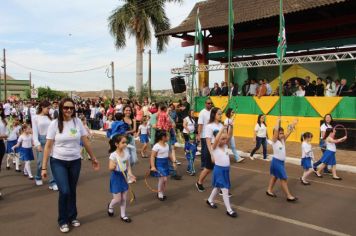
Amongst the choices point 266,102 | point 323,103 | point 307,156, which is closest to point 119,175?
point 307,156

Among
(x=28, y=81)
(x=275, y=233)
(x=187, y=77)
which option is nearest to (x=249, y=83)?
(x=187, y=77)

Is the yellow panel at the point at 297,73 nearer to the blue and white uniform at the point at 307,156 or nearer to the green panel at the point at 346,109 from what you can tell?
the green panel at the point at 346,109

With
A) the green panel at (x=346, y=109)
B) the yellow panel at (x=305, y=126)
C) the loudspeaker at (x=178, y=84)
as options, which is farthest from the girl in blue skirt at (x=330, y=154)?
the loudspeaker at (x=178, y=84)

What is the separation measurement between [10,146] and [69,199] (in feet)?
18.4

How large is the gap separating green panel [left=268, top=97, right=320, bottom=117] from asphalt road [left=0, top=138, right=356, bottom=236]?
647 centimetres

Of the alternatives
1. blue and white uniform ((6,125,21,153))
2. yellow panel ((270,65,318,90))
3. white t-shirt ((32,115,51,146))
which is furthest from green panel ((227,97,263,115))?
white t-shirt ((32,115,51,146))

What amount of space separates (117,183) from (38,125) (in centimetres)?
289

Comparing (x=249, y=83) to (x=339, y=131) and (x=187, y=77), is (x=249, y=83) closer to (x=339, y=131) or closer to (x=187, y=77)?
(x=187, y=77)

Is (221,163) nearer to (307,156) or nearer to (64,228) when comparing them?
(64,228)

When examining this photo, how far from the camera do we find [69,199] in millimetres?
5059

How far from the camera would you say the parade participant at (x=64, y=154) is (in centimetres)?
491

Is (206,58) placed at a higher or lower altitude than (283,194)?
higher

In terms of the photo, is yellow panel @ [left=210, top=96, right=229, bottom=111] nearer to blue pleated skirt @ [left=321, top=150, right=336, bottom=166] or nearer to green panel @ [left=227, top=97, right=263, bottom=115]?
green panel @ [left=227, top=97, right=263, bottom=115]

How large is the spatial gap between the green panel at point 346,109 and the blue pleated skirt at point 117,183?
10675 millimetres
